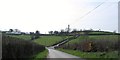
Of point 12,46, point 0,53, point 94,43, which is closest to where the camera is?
point 0,53

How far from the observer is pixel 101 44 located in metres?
51.8

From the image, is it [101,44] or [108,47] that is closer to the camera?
[108,47]

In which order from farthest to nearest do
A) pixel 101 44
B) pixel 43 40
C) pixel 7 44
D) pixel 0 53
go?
pixel 43 40 < pixel 101 44 < pixel 7 44 < pixel 0 53

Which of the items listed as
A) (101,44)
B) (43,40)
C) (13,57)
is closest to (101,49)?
(101,44)

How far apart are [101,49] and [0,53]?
127 ft

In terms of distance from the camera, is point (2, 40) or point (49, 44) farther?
point (49, 44)

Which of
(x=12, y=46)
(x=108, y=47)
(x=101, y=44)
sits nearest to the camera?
→ (x=12, y=46)

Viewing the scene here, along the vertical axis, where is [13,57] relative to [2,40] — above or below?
below

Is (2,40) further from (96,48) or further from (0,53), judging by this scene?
(96,48)

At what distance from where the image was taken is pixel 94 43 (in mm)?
55875

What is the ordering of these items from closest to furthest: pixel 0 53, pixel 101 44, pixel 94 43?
pixel 0 53 < pixel 101 44 < pixel 94 43

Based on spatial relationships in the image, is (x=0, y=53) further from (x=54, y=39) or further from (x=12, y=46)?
(x=54, y=39)

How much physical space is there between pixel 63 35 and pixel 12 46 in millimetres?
140430

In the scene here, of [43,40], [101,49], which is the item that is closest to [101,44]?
[101,49]
